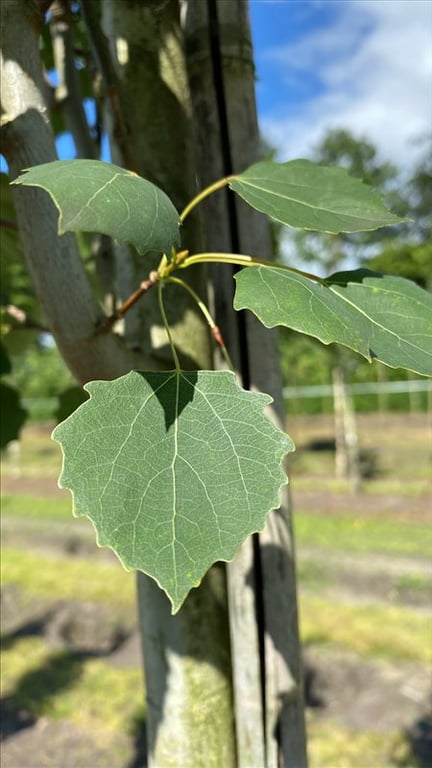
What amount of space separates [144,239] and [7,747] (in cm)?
198

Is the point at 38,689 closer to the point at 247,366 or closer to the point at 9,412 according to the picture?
the point at 9,412

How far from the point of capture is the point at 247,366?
0.80 meters

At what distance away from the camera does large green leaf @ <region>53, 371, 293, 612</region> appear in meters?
0.43

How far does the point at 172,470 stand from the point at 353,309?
0.23 metres

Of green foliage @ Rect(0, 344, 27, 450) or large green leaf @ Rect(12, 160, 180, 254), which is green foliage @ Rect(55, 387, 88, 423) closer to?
green foliage @ Rect(0, 344, 27, 450)

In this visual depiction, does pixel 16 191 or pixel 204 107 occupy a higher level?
pixel 204 107

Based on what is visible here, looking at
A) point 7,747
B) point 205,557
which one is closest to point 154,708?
point 205,557

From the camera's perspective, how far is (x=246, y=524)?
44 centimetres

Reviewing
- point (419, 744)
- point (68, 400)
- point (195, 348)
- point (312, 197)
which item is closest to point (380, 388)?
point (419, 744)

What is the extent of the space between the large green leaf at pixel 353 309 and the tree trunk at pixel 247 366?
8.6 inches

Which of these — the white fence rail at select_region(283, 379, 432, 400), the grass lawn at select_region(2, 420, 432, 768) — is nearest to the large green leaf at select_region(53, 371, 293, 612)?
the grass lawn at select_region(2, 420, 432, 768)

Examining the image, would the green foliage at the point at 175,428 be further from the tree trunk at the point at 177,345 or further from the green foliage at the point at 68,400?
the green foliage at the point at 68,400

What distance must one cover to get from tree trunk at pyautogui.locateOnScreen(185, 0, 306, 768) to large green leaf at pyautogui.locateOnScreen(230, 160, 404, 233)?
0.52ft

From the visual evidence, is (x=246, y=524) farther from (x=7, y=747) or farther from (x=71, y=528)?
(x=71, y=528)
